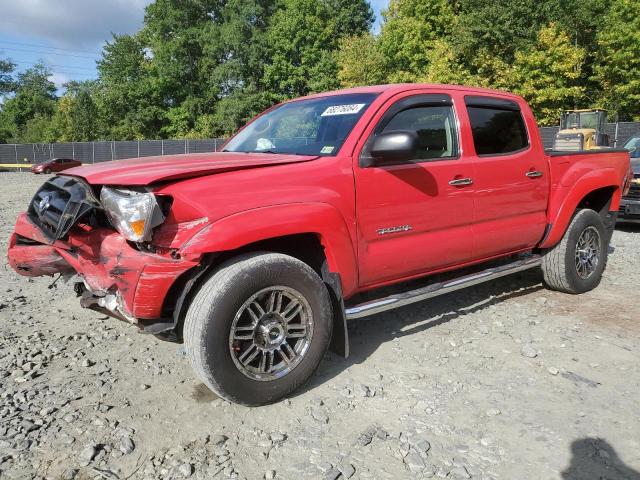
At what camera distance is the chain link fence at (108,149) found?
80.2 feet

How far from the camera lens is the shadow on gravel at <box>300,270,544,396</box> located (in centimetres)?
371

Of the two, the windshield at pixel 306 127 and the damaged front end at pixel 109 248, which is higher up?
the windshield at pixel 306 127

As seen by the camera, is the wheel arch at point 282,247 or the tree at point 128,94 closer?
the wheel arch at point 282,247

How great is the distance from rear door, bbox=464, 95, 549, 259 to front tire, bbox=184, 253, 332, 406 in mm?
1682

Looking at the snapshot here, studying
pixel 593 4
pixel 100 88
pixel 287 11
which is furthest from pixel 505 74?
pixel 100 88

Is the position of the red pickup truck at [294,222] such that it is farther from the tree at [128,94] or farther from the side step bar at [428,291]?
the tree at [128,94]

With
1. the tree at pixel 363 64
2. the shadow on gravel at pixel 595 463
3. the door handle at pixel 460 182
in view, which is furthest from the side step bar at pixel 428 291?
the tree at pixel 363 64

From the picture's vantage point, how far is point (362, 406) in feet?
10.2

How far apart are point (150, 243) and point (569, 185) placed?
383 centimetres

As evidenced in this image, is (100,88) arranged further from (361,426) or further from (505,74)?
(361,426)

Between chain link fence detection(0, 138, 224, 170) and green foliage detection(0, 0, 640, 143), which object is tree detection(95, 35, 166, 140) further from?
chain link fence detection(0, 138, 224, 170)

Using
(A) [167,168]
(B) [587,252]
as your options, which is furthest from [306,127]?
(B) [587,252]

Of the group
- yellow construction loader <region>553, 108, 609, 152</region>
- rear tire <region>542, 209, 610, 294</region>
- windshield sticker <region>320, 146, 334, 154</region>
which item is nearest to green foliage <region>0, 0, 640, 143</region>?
yellow construction loader <region>553, 108, 609, 152</region>

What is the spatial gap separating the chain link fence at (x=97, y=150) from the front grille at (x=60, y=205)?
2580 centimetres
